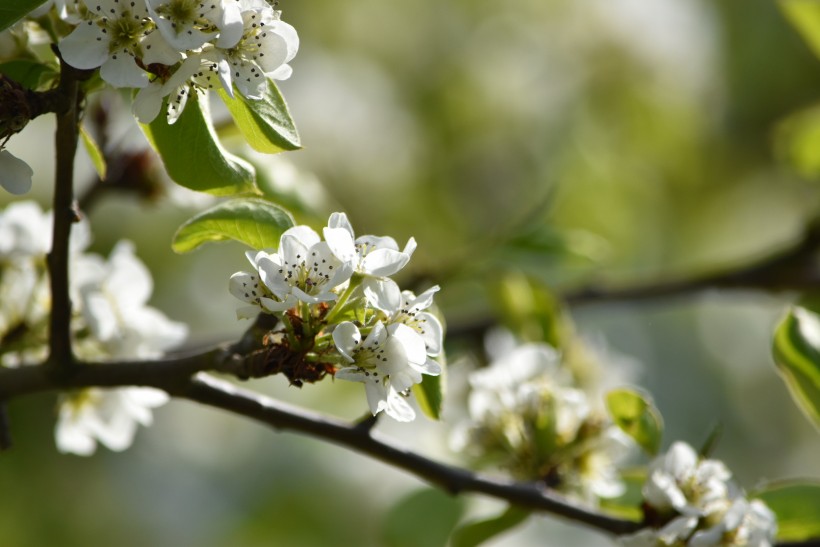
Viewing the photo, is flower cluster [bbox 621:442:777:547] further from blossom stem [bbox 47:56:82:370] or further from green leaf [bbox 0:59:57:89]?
green leaf [bbox 0:59:57:89]

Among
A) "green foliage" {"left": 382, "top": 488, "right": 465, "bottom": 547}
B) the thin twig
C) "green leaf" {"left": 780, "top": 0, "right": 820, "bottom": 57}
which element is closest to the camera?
the thin twig

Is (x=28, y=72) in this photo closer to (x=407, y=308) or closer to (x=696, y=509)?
(x=407, y=308)

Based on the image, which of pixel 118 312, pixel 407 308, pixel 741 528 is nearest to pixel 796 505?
pixel 741 528

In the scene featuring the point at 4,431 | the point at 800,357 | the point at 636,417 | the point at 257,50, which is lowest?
the point at 4,431

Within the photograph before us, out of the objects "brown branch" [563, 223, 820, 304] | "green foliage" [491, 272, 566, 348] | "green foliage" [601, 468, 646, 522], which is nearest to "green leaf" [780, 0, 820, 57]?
"brown branch" [563, 223, 820, 304]

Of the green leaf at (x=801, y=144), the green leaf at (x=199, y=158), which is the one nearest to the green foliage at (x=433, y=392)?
the green leaf at (x=199, y=158)

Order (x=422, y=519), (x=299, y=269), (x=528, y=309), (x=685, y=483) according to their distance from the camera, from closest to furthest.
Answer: (x=299, y=269) < (x=685, y=483) < (x=422, y=519) < (x=528, y=309)

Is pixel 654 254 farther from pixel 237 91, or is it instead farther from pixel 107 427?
pixel 237 91
